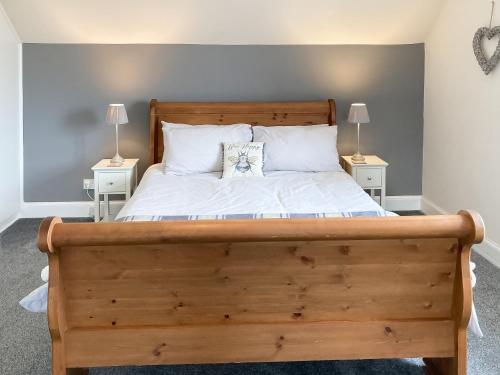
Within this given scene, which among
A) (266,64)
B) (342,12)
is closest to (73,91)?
(266,64)

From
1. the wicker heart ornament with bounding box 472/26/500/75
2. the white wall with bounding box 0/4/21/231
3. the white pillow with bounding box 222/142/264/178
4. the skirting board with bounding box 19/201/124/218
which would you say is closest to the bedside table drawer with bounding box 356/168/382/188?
the white pillow with bounding box 222/142/264/178

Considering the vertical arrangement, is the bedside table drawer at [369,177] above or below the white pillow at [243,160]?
below

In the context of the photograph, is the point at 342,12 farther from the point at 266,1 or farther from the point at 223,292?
the point at 223,292

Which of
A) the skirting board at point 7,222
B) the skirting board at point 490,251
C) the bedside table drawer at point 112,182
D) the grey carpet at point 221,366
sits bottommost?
the grey carpet at point 221,366

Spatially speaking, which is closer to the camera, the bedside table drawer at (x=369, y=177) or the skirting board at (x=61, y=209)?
the bedside table drawer at (x=369, y=177)

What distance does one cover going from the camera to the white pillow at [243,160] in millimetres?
3527

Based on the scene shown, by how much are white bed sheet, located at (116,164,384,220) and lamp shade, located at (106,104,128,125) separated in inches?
24.7

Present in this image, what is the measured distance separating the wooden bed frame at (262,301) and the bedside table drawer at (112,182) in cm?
223

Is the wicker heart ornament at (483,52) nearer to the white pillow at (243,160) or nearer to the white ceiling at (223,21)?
the white ceiling at (223,21)

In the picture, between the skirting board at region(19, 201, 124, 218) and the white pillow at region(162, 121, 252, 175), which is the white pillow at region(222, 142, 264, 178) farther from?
the skirting board at region(19, 201, 124, 218)

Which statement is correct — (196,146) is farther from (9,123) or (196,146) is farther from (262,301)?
(262,301)

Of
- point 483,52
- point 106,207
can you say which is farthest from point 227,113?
point 483,52

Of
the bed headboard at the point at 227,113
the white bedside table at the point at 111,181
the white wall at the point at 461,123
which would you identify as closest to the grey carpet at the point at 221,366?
the white wall at the point at 461,123

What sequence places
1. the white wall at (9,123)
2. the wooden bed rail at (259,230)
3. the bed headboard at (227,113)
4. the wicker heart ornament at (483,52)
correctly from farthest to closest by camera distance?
the bed headboard at (227,113)
the white wall at (9,123)
the wicker heart ornament at (483,52)
the wooden bed rail at (259,230)
